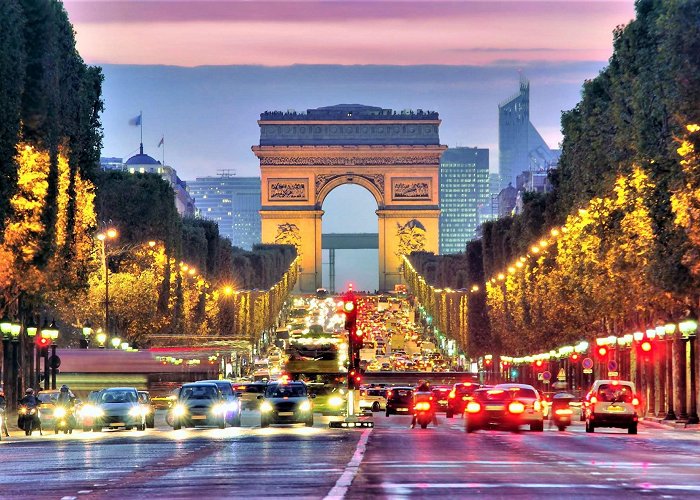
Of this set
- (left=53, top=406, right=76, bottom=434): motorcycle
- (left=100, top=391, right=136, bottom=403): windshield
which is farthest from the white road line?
(left=53, top=406, right=76, bottom=434): motorcycle

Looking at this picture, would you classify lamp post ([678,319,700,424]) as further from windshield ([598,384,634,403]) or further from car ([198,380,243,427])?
car ([198,380,243,427])

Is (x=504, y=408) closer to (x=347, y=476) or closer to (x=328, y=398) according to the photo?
(x=328, y=398)

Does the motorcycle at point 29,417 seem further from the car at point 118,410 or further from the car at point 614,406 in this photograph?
the car at point 614,406

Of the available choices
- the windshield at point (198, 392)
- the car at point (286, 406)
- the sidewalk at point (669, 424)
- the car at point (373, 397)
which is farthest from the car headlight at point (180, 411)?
the car at point (373, 397)

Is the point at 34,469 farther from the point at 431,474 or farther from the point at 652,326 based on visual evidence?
the point at 652,326

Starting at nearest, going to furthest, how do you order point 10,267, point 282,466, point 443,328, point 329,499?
point 329,499, point 282,466, point 10,267, point 443,328

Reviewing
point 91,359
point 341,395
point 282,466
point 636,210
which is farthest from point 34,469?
point 91,359

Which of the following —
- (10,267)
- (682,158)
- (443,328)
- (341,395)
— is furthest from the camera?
(443,328)
